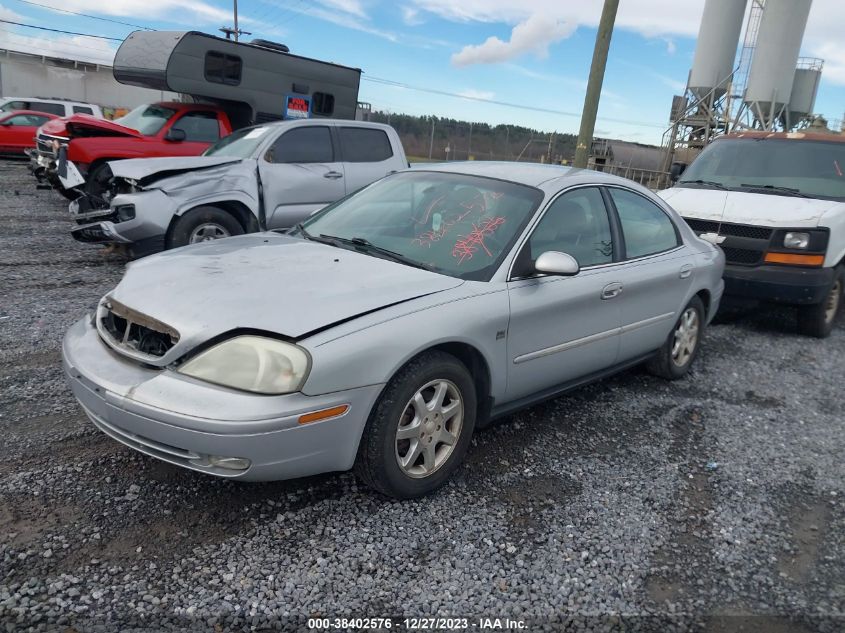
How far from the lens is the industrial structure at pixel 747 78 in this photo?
1086 inches

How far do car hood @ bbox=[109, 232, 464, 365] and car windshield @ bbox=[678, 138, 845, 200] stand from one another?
5.39 metres

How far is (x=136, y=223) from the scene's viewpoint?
251 inches

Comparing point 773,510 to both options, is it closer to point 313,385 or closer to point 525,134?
point 313,385

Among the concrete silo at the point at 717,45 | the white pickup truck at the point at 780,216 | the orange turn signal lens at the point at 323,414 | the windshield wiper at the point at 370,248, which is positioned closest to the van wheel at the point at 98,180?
the windshield wiper at the point at 370,248

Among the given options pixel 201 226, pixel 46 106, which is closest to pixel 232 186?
pixel 201 226

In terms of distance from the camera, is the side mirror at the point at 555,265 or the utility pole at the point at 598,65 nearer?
the side mirror at the point at 555,265

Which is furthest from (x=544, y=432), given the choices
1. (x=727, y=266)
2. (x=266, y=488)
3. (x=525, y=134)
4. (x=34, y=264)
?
(x=525, y=134)

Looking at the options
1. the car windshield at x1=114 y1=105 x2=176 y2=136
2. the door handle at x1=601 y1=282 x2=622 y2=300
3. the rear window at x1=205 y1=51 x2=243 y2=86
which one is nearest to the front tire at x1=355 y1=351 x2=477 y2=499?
the door handle at x1=601 y1=282 x2=622 y2=300

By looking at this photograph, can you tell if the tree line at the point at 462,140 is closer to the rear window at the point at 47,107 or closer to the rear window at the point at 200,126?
the rear window at the point at 47,107

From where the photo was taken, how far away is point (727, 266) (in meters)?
6.63

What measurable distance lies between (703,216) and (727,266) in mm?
576

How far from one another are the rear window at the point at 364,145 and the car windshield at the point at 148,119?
118 inches

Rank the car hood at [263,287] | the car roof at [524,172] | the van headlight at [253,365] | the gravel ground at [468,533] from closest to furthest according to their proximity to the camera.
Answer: the gravel ground at [468,533] → the van headlight at [253,365] → the car hood at [263,287] → the car roof at [524,172]

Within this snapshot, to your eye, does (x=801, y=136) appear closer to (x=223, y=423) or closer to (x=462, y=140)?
(x=223, y=423)
